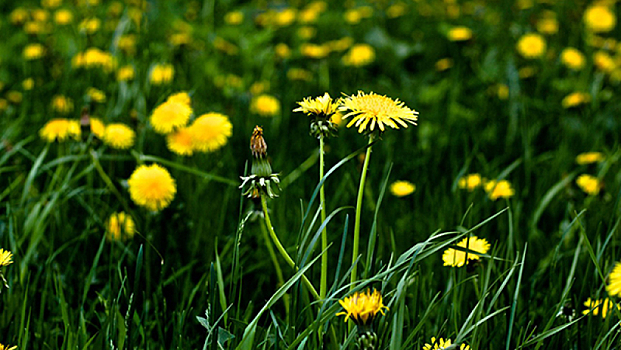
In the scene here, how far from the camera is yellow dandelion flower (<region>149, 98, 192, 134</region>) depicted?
1.54 metres

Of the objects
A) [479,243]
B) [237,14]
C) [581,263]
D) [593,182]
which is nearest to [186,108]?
[479,243]

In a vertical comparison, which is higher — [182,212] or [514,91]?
[514,91]

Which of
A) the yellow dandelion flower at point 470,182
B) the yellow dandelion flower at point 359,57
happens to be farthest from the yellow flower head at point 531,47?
the yellow dandelion flower at point 470,182

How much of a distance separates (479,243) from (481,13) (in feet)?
9.83

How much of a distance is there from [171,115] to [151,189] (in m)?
0.23

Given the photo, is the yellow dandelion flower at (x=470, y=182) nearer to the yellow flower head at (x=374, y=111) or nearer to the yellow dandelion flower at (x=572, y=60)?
the yellow flower head at (x=374, y=111)

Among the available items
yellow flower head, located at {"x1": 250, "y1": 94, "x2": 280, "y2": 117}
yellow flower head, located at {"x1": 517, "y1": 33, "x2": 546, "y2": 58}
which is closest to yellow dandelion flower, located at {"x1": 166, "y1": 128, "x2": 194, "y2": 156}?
yellow flower head, located at {"x1": 250, "y1": 94, "x2": 280, "y2": 117}

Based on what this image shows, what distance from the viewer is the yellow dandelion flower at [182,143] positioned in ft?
5.23

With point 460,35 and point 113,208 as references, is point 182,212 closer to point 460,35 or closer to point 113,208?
point 113,208

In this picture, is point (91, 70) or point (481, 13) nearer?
point (91, 70)

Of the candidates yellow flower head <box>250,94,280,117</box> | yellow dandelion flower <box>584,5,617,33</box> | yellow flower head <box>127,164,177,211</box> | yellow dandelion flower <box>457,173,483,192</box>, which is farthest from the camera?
yellow dandelion flower <box>584,5,617,33</box>

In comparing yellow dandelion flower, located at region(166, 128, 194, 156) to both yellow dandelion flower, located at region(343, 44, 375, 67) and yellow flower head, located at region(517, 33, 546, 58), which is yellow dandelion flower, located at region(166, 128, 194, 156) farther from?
yellow flower head, located at region(517, 33, 546, 58)

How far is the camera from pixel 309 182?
190 cm

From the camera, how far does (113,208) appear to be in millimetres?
1636
